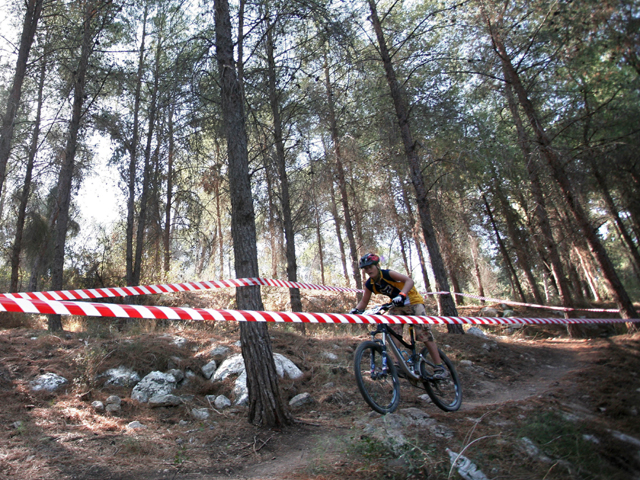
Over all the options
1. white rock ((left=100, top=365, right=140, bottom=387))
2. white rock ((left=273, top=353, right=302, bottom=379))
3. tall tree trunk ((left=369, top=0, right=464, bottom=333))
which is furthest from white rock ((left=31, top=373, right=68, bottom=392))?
tall tree trunk ((left=369, top=0, right=464, bottom=333))

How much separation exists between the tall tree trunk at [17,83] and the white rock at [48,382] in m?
4.36

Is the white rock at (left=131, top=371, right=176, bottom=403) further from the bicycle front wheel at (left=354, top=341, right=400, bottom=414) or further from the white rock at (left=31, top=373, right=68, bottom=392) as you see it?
the bicycle front wheel at (left=354, top=341, right=400, bottom=414)

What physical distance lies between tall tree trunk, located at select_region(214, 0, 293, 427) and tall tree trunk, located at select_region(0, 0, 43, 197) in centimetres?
542

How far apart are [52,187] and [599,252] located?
1816cm

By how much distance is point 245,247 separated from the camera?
204 inches

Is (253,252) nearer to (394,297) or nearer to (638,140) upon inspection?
(394,297)

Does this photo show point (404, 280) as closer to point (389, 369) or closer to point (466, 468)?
point (389, 369)

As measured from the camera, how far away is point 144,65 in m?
13.2

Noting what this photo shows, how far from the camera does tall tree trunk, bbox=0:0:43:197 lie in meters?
7.93

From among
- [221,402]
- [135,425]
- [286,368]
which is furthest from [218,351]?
A: [135,425]

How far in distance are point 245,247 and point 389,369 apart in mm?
2383

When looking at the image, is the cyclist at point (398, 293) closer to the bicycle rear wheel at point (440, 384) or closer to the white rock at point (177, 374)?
the bicycle rear wheel at point (440, 384)

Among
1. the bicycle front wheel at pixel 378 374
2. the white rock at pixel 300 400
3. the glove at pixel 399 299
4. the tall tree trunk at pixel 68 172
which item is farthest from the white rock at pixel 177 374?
the tall tree trunk at pixel 68 172

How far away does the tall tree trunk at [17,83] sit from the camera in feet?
26.0
